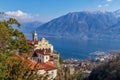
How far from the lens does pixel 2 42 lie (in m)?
16.3

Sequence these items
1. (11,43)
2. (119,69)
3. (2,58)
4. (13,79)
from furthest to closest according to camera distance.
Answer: (119,69)
(11,43)
(2,58)
(13,79)

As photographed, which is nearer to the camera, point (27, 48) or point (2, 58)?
point (2, 58)

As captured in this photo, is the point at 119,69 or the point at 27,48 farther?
the point at 119,69

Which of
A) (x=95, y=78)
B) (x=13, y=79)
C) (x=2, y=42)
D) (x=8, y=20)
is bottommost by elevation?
(x=95, y=78)

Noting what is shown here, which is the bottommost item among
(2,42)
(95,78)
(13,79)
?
(95,78)

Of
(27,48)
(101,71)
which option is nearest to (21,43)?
(27,48)

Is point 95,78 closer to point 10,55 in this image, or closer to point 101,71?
point 101,71

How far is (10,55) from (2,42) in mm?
866

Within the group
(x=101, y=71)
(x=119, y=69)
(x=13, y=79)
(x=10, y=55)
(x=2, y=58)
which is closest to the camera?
(x=13, y=79)

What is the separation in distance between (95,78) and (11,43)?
138 ft

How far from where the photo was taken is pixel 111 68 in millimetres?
54906

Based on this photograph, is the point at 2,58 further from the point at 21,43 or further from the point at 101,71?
the point at 101,71

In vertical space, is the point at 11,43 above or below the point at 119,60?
above

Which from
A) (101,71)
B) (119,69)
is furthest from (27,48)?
(101,71)
